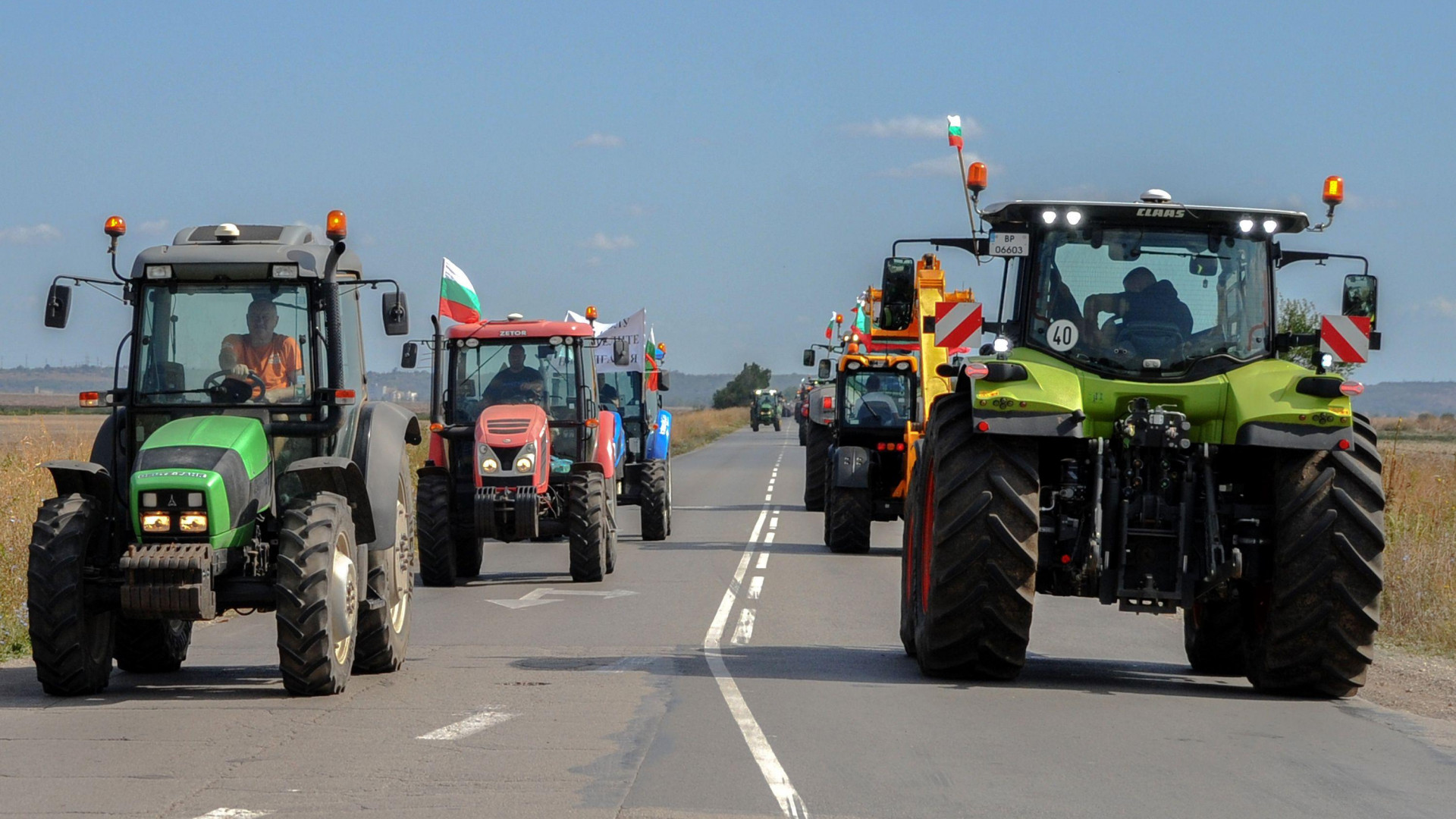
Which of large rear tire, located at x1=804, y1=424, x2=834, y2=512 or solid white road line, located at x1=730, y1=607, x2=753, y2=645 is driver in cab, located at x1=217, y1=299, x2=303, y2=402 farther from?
large rear tire, located at x1=804, y1=424, x2=834, y2=512

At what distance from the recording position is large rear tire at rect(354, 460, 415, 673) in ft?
35.6

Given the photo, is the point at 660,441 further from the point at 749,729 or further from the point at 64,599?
the point at 749,729

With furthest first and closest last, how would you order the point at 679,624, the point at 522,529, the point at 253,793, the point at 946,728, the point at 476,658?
1. the point at 522,529
2. the point at 679,624
3. the point at 476,658
4. the point at 946,728
5. the point at 253,793

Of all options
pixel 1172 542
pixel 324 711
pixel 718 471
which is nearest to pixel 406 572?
pixel 324 711

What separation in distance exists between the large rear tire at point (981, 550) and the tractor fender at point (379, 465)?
11.7 feet

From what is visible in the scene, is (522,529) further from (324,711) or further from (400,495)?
(324,711)

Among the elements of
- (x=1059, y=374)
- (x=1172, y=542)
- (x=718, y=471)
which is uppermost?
(x=1059, y=374)

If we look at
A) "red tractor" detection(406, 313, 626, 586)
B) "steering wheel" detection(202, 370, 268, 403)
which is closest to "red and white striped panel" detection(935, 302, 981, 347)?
"steering wheel" detection(202, 370, 268, 403)

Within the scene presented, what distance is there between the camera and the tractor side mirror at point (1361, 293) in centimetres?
1034

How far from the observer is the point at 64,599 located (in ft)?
30.9

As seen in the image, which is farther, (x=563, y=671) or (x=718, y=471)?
(x=718, y=471)

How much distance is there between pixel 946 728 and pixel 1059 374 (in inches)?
103

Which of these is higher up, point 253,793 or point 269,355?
point 269,355

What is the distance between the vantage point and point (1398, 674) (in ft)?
38.8
